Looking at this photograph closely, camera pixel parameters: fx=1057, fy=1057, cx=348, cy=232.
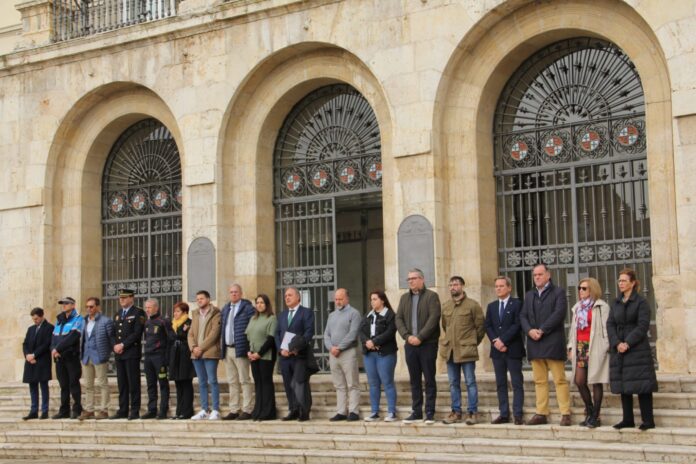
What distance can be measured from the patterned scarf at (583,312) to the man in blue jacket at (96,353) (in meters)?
6.81

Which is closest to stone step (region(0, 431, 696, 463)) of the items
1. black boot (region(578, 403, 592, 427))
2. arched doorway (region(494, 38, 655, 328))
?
black boot (region(578, 403, 592, 427))

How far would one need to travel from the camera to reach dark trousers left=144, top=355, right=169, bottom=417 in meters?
14.4

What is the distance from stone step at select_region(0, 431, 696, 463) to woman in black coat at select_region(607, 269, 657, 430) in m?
0.45

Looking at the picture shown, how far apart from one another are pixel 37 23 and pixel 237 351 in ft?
28.4

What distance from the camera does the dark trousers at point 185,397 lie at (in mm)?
14406

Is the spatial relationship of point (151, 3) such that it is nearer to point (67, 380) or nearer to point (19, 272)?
point (19, 272)

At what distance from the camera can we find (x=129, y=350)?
48.4ft

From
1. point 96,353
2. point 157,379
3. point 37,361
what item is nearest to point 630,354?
point 157,379

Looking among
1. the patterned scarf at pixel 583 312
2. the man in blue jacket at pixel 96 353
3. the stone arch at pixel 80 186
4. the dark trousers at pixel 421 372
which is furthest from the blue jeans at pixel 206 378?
the stone arch at pixel 80 186

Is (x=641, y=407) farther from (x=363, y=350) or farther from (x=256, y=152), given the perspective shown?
(x=256, y=152)

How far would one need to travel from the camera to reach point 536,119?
15.2 m

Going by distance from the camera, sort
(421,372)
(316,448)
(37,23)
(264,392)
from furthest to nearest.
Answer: (37,23), (264,392), (421,372), (316,448)

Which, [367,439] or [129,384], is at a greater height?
[129,384]

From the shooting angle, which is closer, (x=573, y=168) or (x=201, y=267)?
(x=573, y=168)
